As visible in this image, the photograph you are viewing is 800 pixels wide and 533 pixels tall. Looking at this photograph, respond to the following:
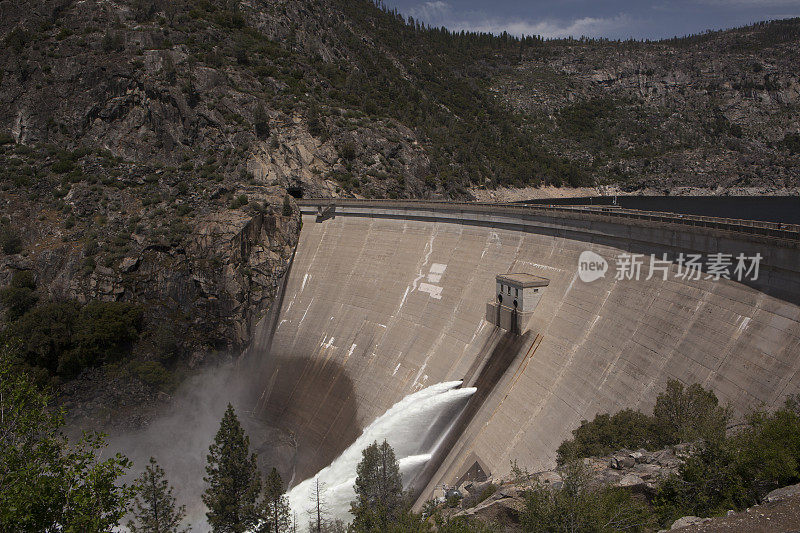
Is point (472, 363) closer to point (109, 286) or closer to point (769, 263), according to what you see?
Answer: point (769, 263)

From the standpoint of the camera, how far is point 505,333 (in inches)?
1013

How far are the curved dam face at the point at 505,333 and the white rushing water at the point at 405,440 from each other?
1.02m

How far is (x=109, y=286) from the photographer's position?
41938mm

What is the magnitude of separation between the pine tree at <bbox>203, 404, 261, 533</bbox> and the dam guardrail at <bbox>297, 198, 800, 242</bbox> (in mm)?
19498

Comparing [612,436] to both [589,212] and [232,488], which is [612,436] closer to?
[589,212]

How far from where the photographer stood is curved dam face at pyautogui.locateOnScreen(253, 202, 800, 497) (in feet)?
55.9

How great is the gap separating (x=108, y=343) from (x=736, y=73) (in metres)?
181

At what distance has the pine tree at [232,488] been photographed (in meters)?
20.7

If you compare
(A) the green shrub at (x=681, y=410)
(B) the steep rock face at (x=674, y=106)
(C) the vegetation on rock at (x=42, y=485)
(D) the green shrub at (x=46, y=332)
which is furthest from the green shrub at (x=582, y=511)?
(B) the steep rock face at (x=674, y=106)

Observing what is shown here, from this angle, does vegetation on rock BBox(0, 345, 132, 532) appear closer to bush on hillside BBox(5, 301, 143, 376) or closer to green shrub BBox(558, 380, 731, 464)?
green shrub BBox(558, 380, 731, 464)

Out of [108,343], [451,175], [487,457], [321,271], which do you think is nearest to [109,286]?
[108,343]

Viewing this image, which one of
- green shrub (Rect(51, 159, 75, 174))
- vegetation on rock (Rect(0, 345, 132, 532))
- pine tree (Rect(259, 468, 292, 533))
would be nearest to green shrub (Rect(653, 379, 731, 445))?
pine tree (Rect(259, 468, 292, 533))

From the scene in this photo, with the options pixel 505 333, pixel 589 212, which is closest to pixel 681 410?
pixel 505 333

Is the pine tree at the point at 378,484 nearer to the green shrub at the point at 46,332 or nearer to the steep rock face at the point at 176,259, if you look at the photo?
the steep rock face at the point at 176,259
